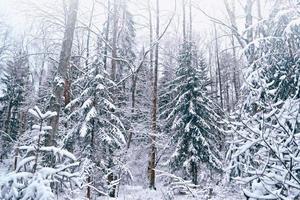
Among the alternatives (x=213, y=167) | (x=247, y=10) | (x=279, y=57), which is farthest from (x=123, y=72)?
(x=279, y=57)

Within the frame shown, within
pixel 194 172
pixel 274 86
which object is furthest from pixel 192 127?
pixel 274 86

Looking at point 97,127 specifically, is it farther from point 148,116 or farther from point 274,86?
point 274,86

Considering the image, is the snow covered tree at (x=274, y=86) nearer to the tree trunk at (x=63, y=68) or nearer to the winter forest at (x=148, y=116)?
the winter forest at (x=148, y=116)

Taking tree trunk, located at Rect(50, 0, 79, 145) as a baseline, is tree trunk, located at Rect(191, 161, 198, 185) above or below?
below

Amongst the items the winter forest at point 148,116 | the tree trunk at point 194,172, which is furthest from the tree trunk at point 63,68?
the tree trunk at point 194,172

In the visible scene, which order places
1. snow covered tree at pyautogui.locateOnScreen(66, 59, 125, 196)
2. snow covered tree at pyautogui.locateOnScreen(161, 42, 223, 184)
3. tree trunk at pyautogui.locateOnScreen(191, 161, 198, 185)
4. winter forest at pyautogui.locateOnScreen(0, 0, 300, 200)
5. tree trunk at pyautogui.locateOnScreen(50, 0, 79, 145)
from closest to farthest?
winter forest at pyautogui.locateOnScreen(0, 0, 300, 200)
tree trunk at pyautogui.locateOnScreen(50, 0, 79, 145)
snow covered tree at pyautogui.locateOnScreen(66, 59, 125, 196)
tree trunk at pyautogui.locateOnScreen(191, 161, 198, 185)
snow covered tree at pyautogui.locateOnScreen(161, 42, 223, 184)

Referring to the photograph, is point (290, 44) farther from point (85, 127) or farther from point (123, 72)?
point (123, 72)

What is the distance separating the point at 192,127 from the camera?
63.5 feet

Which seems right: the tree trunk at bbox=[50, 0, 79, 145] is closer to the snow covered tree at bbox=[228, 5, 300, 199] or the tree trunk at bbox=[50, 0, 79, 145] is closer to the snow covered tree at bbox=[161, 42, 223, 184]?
the snow covered tree at bbox=[228, 5, 300, 199]

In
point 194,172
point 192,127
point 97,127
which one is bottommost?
point 194,172

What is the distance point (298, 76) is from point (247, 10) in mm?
4865

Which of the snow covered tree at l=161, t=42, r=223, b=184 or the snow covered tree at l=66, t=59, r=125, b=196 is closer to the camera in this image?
the snow covered tree at l=66, t=59, r=125, b=196

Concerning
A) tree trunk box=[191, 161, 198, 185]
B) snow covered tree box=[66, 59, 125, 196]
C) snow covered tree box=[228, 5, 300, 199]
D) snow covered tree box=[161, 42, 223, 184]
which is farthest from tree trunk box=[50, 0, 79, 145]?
tree trunk box=[191, 161, 198, 185]

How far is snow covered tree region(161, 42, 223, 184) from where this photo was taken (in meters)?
19.0
